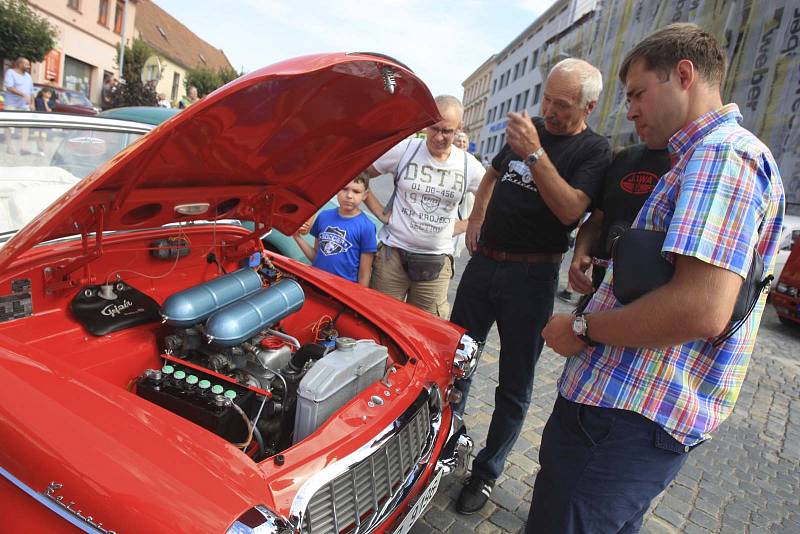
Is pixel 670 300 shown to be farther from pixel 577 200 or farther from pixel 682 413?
pixel 577 200

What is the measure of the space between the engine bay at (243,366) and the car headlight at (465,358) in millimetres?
310

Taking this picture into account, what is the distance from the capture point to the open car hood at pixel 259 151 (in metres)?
1.46

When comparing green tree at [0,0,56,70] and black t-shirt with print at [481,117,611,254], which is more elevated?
green tree at [0,0,56,70]

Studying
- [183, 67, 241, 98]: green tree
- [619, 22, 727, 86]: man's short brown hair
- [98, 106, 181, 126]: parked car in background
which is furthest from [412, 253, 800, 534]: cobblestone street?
[183, 67, 241, 98]: green tree

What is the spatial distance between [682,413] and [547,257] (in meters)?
1.17

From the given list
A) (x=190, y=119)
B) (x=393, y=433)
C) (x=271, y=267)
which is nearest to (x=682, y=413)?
(x=393, y=433)

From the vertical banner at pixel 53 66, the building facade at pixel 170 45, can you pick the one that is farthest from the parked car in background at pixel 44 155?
the building facade at pixel 170 45

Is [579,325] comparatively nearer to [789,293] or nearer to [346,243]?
[346,243]

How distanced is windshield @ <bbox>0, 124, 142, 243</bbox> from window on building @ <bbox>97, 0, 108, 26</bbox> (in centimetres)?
3421

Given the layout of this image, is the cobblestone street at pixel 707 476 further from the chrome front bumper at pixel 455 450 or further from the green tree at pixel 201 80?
the green tree at pixel 201 80

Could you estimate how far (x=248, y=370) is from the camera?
1.96m

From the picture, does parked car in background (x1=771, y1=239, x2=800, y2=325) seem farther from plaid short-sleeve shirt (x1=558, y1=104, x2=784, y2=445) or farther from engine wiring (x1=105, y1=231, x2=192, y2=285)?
engine wiring (x1=105, y1=231, x2=192, y2=285)

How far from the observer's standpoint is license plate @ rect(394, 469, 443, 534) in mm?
1697

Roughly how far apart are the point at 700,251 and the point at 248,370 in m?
1.61
